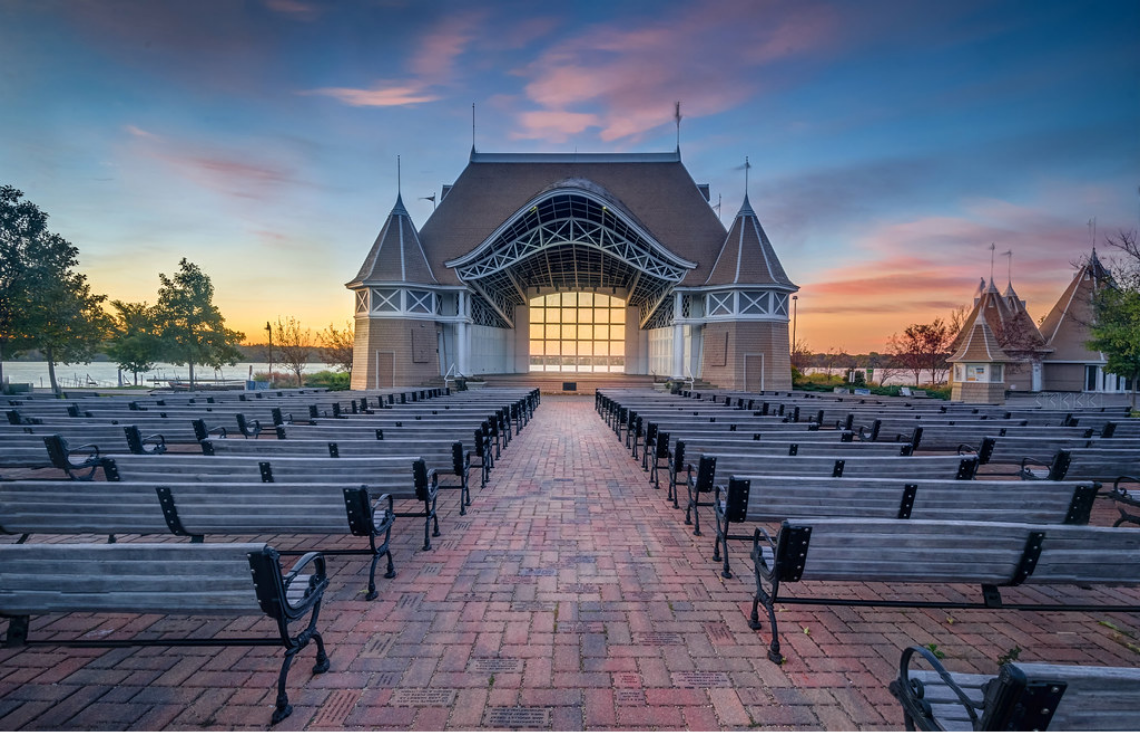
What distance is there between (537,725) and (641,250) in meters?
23.5

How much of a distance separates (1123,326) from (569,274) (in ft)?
88.0

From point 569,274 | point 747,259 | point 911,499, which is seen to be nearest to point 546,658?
point 911,499

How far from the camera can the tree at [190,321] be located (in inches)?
1149

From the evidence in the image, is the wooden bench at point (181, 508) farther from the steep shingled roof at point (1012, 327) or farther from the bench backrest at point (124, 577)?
the steep shingled roof at point (1012, 327)

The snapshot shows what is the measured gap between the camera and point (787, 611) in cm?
347

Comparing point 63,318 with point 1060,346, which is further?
point 1060,346

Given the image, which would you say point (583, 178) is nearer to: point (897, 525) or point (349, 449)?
point (349, 449)

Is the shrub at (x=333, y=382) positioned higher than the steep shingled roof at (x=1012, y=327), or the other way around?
the steep shingled roof at (x=1012, y=327)

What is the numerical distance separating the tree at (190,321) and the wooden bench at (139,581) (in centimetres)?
3359

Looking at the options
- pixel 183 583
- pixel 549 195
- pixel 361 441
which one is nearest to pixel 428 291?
pixel 549 195

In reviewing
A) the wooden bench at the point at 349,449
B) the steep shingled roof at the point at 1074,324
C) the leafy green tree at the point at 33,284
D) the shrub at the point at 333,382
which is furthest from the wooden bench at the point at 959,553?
the steep shingled roof at the point at 1074,324

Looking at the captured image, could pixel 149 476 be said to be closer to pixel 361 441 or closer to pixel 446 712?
pixel 361 441

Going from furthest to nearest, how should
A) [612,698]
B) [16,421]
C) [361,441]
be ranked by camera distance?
[16,421]
[361,441]
[612,698]

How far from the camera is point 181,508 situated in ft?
11.1
